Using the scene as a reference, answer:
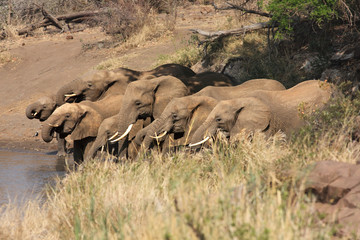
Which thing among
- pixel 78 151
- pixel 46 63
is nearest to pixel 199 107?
pixel 78 151

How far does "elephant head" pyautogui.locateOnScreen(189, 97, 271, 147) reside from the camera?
9.40 meters

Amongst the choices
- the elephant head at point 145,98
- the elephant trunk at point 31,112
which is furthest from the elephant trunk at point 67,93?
the elephant head at point 145,98

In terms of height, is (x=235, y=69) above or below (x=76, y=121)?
below

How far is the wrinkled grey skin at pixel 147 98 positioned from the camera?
452 inches

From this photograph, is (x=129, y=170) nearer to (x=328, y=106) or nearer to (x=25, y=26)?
(x=328, y=106)

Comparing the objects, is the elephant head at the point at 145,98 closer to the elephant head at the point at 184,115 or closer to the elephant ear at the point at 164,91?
the elephant ear at the point at 164,91

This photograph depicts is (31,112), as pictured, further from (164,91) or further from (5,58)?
(5,58)

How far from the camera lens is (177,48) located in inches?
801

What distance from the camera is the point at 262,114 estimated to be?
9.42 m

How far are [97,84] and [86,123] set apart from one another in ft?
3.97

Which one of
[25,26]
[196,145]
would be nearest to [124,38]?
[25,26]

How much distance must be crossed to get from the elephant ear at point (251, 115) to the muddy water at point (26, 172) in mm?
3187

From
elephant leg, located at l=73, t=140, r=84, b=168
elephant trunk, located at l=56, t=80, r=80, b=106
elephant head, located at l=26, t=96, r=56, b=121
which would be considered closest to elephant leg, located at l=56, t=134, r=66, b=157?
elephant head, located at l=26, t=96, r=56, b=121

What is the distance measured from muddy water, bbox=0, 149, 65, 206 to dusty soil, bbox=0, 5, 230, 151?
107 cm
